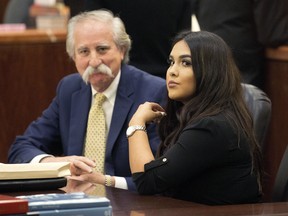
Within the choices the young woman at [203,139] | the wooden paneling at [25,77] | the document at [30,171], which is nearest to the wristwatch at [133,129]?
the young woman at [203,139]

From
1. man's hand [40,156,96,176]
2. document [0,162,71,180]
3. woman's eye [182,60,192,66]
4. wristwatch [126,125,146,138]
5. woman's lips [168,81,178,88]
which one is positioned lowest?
man's hand [40,156,96,176]

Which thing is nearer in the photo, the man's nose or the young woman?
the young woman

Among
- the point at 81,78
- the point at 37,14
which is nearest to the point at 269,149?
the point at 81,78

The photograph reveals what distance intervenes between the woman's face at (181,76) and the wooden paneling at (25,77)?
260 cm

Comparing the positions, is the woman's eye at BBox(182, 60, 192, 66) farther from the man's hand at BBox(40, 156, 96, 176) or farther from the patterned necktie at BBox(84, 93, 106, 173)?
the patterned necktie at BBox(84, 93, 106, 173)

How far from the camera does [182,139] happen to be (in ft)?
10.9

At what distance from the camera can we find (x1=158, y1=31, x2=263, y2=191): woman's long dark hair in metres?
3.42

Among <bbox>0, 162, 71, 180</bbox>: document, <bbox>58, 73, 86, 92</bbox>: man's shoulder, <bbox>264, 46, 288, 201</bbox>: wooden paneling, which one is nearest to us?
<bbox>0, 162, 71, 180</bbox>: document

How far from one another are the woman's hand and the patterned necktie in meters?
0.51

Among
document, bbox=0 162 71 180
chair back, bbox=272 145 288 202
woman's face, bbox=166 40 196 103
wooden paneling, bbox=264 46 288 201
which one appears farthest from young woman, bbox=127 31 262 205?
wooden paneling, bbox=264 46 288 201

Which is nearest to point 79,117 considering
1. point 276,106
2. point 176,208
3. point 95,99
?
point 95,99

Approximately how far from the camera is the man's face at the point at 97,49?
4.24 m

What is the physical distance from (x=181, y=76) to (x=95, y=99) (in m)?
0.87

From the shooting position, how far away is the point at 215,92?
11.3 feet
